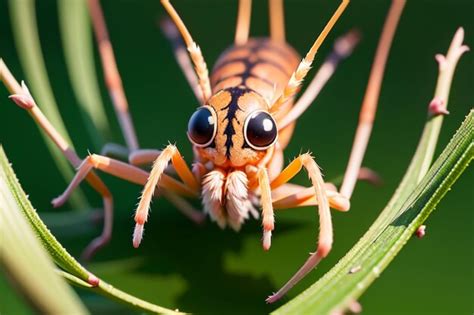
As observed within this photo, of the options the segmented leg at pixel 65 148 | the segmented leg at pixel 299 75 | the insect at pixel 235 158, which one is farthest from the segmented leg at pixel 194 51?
the segmented leg at pixel 65 148

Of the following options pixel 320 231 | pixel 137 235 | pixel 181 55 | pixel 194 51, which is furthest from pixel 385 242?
pixel 181 55

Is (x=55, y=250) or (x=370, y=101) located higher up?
(x=370, y=101)

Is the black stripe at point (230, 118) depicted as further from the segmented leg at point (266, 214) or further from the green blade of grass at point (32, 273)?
the green blade of grass at point (32, 273)

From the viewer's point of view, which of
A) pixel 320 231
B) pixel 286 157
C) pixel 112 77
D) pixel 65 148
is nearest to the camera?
pixel 320 231

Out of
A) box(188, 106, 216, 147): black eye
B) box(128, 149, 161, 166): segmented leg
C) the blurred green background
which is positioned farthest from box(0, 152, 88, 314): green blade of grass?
box(128, 149, 161, 166): segmented leg

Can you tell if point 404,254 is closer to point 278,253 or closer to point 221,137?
point 278,253

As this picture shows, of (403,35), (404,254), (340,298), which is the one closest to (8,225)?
(340,298)

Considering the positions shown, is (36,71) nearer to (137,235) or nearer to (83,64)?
(83,64)
